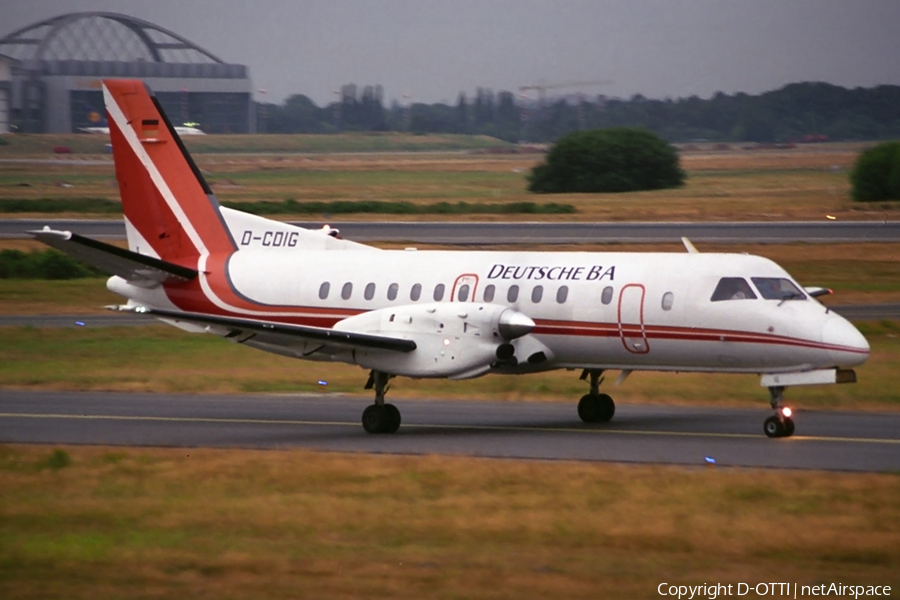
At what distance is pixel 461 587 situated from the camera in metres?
9.77

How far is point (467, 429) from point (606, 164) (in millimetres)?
68086

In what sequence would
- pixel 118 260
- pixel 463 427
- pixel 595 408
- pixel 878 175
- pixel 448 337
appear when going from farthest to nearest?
pixel 878 175 → pixel 118 260 → pixel 595 408 → pixel 463 427 → pixel 448 337

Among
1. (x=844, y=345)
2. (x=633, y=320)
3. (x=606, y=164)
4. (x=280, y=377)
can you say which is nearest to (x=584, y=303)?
(x=633, y=320)

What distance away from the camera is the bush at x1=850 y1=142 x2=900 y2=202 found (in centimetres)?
6750

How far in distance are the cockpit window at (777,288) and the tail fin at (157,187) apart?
10139mm

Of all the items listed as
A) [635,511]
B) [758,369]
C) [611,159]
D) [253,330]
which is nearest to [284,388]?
[253,330]

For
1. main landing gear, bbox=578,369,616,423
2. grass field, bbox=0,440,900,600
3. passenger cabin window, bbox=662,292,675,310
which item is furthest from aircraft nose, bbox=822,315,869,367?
main landing gear, bbox=578,369,616,423

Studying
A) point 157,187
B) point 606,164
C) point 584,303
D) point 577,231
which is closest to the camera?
point 584,303

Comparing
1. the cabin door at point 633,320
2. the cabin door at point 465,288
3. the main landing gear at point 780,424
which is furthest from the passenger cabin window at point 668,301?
the cabin door at point 465,288

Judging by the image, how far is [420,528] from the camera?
1210cm

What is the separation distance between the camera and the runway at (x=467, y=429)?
16125 millimetres

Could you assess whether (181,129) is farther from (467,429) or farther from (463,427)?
(467,429)

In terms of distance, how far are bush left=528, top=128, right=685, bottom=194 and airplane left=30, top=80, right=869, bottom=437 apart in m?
63.6

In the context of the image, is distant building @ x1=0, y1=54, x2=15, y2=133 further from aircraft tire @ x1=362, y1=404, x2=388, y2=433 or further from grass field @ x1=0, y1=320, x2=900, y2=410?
aircraft tire @ x1=362, y1=404, x2=388, y2=433
